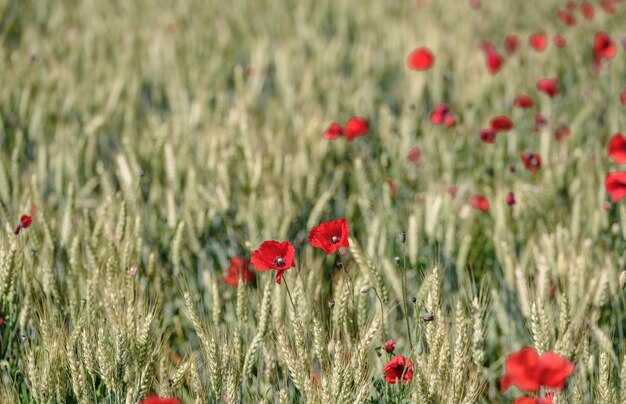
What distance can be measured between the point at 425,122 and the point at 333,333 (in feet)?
6.14

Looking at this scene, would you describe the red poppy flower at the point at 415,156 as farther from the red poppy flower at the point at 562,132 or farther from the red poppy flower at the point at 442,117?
the red poppy flower at the point at 562,132

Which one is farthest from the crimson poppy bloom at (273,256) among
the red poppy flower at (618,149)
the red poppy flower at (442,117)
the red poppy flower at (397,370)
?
the red poppy flower at (442,117)

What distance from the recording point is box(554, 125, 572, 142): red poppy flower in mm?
2649

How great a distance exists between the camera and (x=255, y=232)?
1.94m

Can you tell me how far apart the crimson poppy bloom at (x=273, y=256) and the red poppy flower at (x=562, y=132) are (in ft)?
5.15

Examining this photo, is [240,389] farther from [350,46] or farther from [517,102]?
[350,46]

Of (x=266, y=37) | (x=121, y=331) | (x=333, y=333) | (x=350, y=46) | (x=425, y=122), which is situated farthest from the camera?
(x=350, y=46)

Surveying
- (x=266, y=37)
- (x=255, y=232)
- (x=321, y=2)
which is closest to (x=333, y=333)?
(x=255, y=232)

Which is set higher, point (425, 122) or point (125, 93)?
point (125, 93)

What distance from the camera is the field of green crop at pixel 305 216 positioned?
131cm

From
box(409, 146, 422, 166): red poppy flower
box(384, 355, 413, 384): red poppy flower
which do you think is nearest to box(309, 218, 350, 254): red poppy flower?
box(384, 355, 413, 384): red poppy flower

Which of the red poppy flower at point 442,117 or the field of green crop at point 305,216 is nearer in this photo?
the field of green crop at point 305,216

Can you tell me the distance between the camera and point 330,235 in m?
1.45

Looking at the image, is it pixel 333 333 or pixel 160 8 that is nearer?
pixel 333 333
